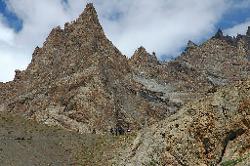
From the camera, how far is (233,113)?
45.6 metres

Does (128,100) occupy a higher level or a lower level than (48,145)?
higher

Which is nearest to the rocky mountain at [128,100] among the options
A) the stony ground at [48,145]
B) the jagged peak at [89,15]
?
the jagged peak at [89,15]

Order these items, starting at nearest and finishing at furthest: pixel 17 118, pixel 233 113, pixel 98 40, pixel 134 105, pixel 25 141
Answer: pixel 233 113, pixel 25 141, pixel 17 118, pixel 134 105, pixel 98 40

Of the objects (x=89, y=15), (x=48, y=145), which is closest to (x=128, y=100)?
(x=89, y=15)

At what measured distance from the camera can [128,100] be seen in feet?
390

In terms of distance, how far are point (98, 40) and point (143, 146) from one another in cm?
7911

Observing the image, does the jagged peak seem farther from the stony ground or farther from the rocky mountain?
the stony ground

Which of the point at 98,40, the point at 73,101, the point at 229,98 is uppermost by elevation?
the point at 98,40

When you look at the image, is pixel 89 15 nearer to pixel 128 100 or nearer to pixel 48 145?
pixel 128 100

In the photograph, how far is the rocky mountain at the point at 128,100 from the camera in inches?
1791

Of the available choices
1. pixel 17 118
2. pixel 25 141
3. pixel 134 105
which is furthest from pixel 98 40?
pixel 25 141

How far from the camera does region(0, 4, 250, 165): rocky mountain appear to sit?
45.5 metres

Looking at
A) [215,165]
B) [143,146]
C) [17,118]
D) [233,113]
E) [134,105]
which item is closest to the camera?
[215,165]

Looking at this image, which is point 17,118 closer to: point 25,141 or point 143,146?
point 25,141
